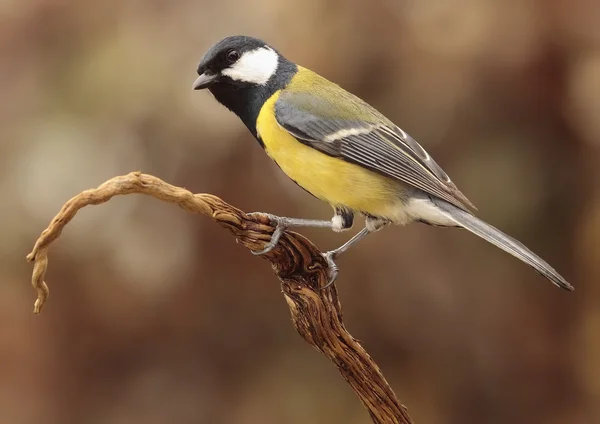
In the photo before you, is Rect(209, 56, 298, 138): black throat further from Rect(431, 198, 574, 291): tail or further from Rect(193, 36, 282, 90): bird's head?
Rect(431, 198, 574, 291): tail

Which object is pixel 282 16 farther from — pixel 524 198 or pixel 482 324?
pixel 482 324

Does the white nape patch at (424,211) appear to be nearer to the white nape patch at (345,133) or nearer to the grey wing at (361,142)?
the grey wing at (361,142)

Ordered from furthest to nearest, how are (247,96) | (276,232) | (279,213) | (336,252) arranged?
(279,213), (247,96), (336,252), (276,232)

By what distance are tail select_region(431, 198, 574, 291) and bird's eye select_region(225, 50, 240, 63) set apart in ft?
1.63

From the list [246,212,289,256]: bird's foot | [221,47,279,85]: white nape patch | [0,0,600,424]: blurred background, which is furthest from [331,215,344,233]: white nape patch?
[0,0,600,424]: blurred background

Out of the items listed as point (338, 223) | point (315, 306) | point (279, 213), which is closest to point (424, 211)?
point (338, 223)

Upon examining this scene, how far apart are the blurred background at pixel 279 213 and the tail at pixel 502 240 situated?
3.37 feet

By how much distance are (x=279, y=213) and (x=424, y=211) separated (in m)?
1.11

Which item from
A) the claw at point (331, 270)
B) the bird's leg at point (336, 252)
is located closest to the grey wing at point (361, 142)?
the bird's leg at point (336, 252)

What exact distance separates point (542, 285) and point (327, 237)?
2.86ft

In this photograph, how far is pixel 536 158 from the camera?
267cm

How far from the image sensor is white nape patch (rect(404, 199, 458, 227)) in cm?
148

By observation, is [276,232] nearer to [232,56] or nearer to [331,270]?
[331,270]

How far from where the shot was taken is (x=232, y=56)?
4.73 ft
